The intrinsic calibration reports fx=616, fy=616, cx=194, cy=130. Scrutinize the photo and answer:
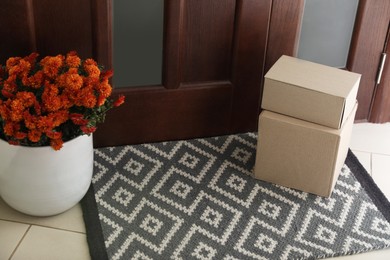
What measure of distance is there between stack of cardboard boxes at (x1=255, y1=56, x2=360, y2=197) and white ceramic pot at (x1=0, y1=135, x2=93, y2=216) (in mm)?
553

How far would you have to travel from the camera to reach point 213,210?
1851 millimetres

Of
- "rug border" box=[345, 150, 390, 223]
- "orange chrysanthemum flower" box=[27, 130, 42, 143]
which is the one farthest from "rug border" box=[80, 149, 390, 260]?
"orange chrysanthemum flower" box=[27, 130, 42, 143]

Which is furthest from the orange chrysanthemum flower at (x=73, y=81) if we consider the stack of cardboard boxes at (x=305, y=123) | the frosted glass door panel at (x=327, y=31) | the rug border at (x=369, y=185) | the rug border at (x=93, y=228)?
the rug border at (x=369, y=185)

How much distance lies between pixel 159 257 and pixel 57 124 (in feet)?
1.49

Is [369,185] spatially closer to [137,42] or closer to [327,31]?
[327,31]

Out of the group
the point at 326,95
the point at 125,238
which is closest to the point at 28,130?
the point at 125,238

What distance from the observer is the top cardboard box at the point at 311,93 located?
5.82 feet

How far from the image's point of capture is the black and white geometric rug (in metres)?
1.73

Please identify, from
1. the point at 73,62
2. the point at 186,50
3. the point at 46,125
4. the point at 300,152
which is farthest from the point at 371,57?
the point at 46,125

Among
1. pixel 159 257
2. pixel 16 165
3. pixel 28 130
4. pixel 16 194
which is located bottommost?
pixel 159 257

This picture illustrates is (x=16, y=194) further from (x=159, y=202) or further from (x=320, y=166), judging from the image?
(x=320, y=166)

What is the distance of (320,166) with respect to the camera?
1862mm

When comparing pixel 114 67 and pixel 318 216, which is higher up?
pixel 114 67

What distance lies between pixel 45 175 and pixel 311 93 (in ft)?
2.58
